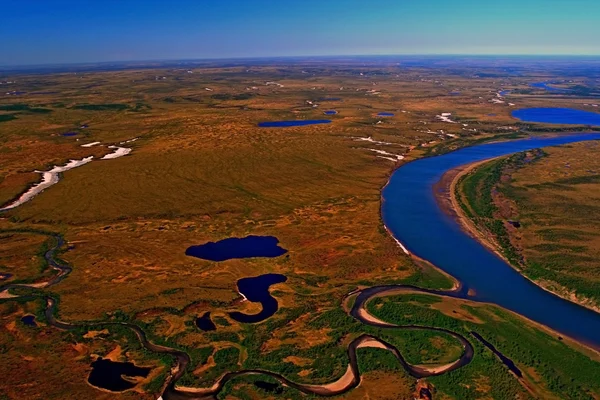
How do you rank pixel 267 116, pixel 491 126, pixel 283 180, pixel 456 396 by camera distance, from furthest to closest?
pixel 267 116
pixel 491 126
pixel 283 180
pixel 456 396

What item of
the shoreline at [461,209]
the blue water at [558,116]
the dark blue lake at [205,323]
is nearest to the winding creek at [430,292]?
the shoreline at [461,209]

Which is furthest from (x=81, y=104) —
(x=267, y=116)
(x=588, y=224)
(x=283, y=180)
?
(x=588, y=224)

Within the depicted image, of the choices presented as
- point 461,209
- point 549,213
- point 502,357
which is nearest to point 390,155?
point 461,209

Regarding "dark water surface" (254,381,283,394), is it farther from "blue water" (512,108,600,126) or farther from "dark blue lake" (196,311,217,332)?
"blue water" (512,108,600,126)

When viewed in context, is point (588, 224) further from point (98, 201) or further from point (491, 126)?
point (491, 126)

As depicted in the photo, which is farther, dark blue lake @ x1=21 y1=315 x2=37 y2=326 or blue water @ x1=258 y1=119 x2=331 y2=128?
blue water @ x1=258 y1=119 x2=331 y2=128

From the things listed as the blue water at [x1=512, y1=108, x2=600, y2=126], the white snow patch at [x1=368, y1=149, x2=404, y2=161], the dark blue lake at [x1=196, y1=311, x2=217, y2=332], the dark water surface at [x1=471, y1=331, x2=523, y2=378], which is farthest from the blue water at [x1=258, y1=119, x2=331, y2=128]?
the dark water surface at [x1=471, y1=331, x2=523, y2=378]
